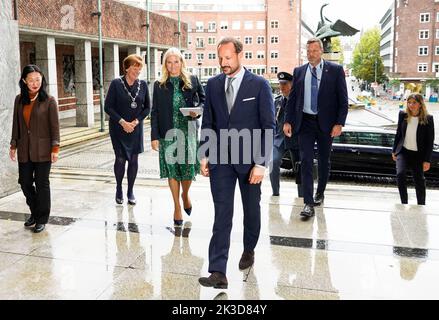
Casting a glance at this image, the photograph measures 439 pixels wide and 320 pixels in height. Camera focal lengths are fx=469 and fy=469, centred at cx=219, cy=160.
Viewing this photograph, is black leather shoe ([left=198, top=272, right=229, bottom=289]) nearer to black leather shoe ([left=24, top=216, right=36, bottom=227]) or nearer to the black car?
black leather shoe ([left=24, top=216, right=36, bottom=227])

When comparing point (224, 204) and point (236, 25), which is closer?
point (224, 204)

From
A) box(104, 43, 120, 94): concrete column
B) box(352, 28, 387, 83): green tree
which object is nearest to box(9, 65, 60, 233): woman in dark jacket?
box(104, 43, 120, 94): concrete column

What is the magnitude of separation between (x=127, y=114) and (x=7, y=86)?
7.21 ft

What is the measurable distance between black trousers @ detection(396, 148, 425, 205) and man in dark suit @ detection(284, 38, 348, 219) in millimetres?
1937

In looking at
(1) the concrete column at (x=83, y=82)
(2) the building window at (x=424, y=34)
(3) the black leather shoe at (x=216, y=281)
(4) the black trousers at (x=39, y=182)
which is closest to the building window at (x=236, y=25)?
(2) the building window at (x=424, y=34)

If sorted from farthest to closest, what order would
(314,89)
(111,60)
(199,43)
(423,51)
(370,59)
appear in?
1. (370,59)
2. (199,43)
3. (423,51)
4. (111,60)
5. (314,89)

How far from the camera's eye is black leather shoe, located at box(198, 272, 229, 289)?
378cm

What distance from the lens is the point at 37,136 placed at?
17.4 ft

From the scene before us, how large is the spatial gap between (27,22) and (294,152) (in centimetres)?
1330

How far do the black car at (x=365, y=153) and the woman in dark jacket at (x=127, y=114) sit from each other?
5.88 metres

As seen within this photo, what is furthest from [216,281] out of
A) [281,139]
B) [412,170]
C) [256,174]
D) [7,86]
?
[7,86]

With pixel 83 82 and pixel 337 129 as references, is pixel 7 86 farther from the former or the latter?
pixel 83 82
